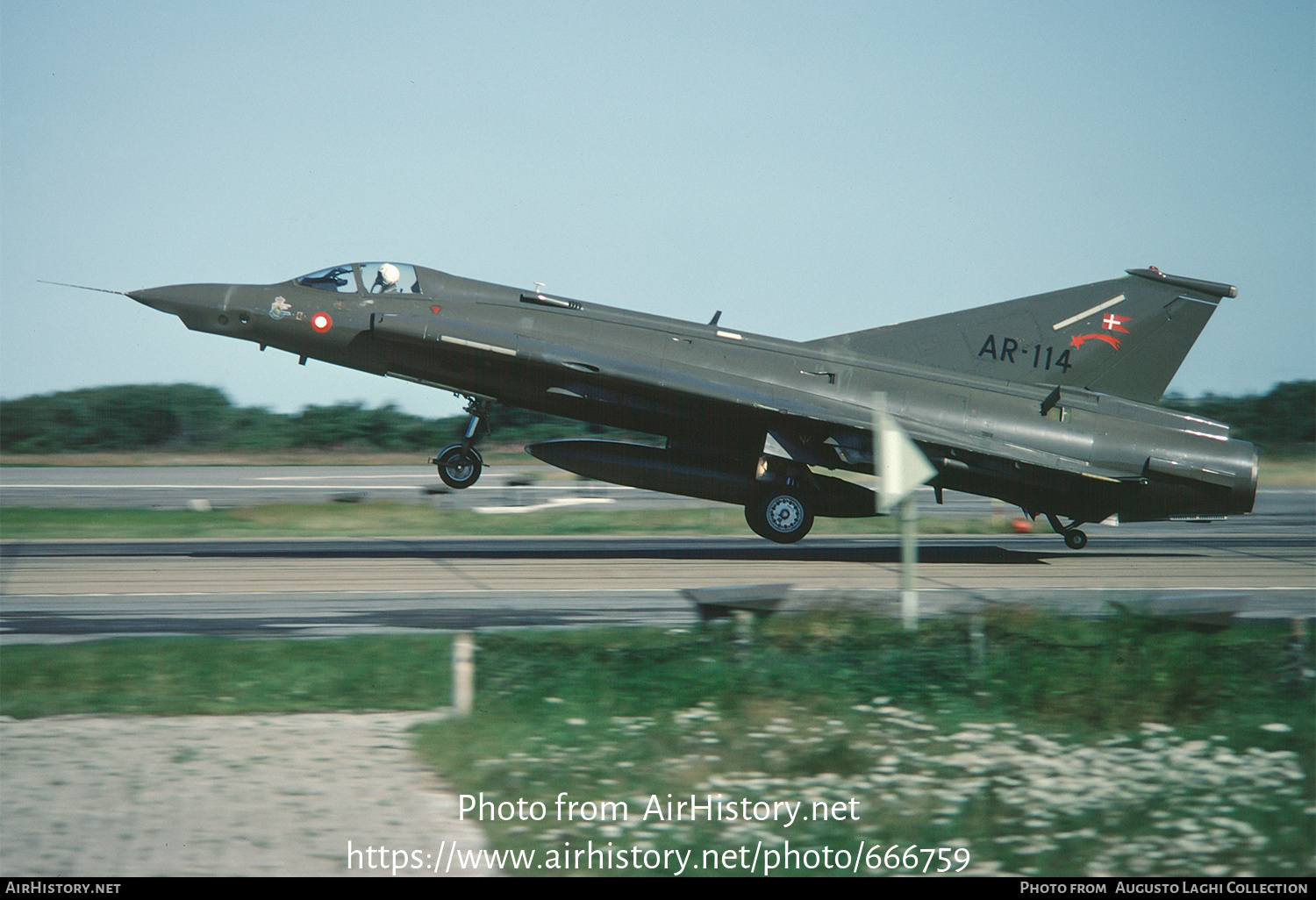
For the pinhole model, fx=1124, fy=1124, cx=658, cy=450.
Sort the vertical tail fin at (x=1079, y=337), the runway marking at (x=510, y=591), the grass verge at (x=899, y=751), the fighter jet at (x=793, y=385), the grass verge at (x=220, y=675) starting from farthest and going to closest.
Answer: the vertical tail fin at (x=1079, y=337), the fighter jet at (x=793, y=385), the runway marking at (x=510, y=591), the grass verge at (x=220, y=675), the grass verge at (x=899, y=751)

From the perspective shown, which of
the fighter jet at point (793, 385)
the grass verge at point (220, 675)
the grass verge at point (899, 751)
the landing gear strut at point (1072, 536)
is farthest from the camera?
the landing gear strut at point (1072, 536)

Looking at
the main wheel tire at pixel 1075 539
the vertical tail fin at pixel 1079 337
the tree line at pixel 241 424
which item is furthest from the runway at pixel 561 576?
the tree line at pixel 241 424

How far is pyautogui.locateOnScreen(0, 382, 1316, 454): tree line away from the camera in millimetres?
43688

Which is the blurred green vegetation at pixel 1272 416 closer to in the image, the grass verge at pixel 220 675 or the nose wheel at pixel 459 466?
the nose wheel at pixel 459 466

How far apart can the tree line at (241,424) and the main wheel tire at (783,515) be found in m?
25.1

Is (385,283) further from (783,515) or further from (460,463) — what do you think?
(783,515)

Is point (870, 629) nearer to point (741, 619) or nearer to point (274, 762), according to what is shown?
point (741, 619)

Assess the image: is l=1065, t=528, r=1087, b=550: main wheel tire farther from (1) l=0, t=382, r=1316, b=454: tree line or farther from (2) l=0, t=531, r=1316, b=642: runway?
(1) l=0, t=382, r=1316, b=454: tree line

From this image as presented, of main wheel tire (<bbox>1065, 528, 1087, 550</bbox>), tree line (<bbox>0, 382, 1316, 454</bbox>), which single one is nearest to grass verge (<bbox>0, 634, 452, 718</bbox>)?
main wheel tire (<bbox>1065, 528, 1087, 550</bbox>)

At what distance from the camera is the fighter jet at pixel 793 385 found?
56.7 ft

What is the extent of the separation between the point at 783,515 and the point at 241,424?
3403 centimetres

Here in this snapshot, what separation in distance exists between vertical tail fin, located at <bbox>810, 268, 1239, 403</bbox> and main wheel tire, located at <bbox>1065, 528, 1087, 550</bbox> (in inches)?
98.6

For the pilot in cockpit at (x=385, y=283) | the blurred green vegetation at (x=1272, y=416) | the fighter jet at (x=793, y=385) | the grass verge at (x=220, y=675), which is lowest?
the grass verge at (x=220, y=675)
